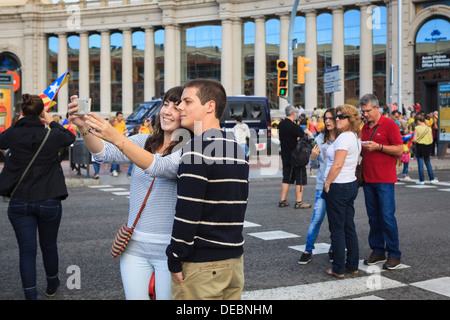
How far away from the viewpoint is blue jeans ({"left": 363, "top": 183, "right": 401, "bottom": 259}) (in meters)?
6.48

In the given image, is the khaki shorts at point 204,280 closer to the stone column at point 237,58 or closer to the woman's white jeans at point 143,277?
the woman's white jeans at point 143,277

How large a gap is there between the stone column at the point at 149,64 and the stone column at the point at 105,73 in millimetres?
4260

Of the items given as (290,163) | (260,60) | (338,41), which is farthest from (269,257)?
(260,60)

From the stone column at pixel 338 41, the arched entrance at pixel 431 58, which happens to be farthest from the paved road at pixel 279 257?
the stone column at pixel 338 41

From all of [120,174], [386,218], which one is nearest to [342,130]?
[386,218]

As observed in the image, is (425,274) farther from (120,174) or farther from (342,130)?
(120,174)

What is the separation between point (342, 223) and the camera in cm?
610

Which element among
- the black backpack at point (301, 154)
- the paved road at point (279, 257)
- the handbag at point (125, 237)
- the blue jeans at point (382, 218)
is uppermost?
the black backpack at point (301, 154)

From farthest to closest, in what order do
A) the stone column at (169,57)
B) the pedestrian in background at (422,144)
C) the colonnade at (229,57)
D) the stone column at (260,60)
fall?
the stone column at (169,57), the stone column at (260,60), the colonnade at (229,57), the pedestrian in background at (422,144)

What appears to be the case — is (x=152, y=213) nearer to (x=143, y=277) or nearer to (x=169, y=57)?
(x=143, y=277)

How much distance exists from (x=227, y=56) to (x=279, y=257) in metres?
40.5

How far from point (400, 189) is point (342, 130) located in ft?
29.1

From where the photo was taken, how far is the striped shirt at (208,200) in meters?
2.80

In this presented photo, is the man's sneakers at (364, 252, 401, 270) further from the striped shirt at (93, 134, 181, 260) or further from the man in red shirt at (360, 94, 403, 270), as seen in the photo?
the striped shirt at (93, 134, 181, 260)
